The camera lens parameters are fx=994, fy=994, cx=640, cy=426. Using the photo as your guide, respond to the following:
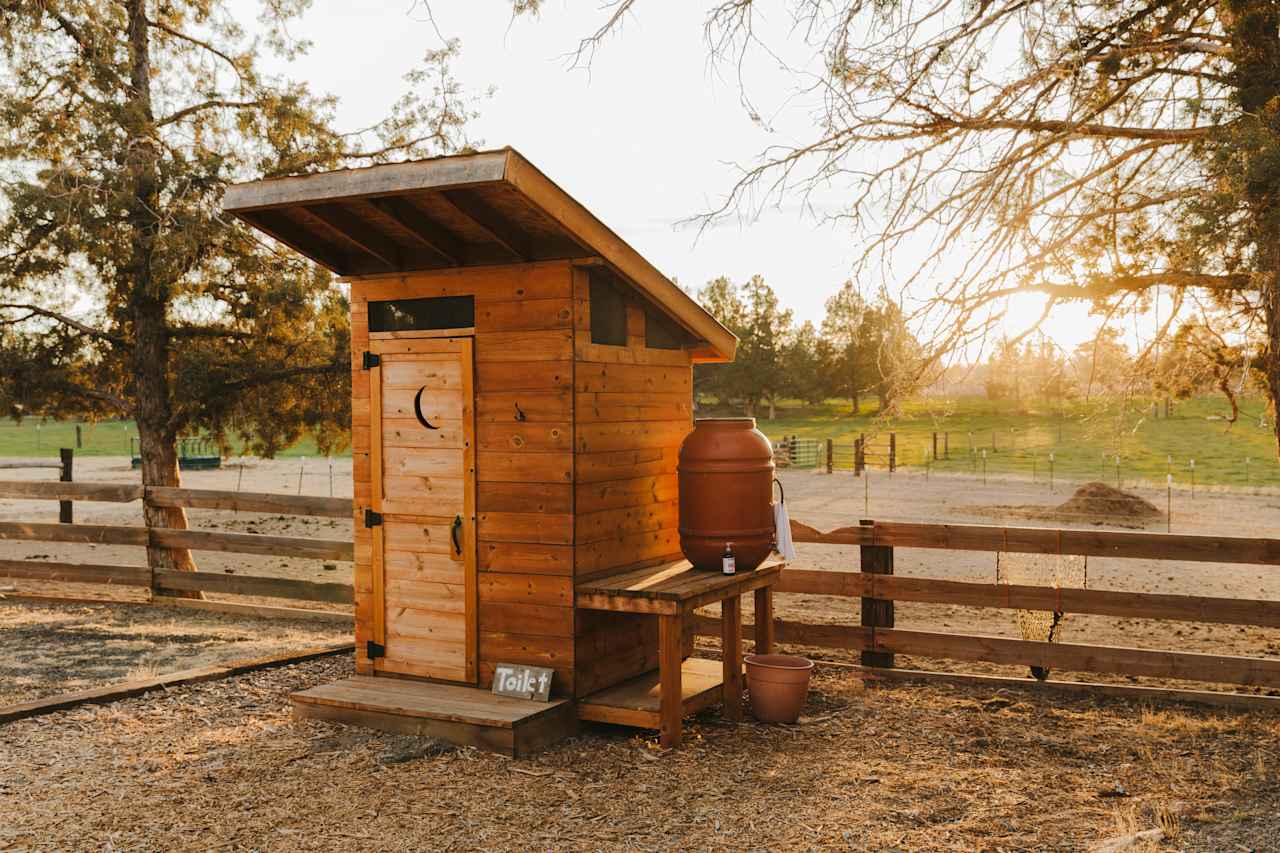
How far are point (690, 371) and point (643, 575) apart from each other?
1822 millimetres

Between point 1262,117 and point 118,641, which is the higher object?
point 1262,117

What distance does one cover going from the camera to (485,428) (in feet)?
18.5

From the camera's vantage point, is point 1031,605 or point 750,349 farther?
point 750,349

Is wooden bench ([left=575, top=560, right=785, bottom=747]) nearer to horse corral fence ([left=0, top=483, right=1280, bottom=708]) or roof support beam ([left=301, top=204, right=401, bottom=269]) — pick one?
horse corral fence ([left=0, top=483, right=1280, bottom=708])

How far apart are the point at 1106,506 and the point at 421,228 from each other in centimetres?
2048

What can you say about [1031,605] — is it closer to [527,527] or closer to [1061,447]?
[527,527]

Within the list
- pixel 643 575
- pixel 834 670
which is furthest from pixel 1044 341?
pixel 643 575

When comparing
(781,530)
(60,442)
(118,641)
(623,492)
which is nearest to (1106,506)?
(781,530)

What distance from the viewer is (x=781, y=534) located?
621 cm

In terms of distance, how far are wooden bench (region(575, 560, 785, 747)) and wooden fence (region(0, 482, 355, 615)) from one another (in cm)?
368

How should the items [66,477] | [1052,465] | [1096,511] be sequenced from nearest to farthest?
[66,477], [1096,511], [1052,465]

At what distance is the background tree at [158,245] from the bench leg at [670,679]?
19.1 ft

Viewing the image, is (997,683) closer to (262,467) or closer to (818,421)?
(262,467)

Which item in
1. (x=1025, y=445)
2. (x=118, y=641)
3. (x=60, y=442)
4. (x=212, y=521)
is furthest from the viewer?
(x=60, y=442)
